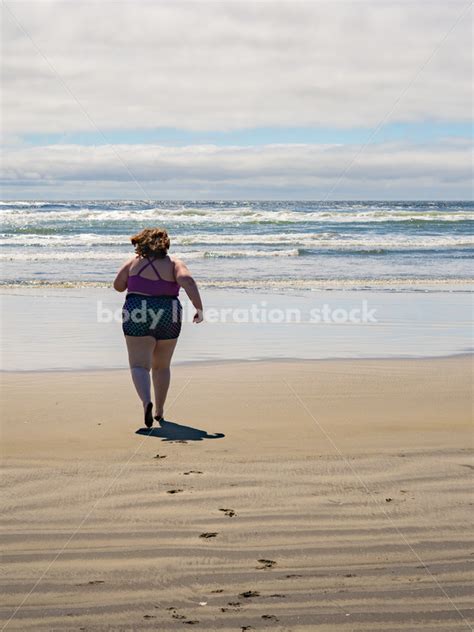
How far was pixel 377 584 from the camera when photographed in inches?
133

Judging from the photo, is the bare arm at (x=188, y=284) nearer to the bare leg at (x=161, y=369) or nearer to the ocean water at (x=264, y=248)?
the bare leg at (x=161, y=369)

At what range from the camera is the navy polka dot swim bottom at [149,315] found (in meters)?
6.07

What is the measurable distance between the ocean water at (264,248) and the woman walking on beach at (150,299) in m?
10.1

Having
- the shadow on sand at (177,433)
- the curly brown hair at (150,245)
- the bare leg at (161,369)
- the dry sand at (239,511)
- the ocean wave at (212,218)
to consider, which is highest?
the curly brown hair at (150,245)

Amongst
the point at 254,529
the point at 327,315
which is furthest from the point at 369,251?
the point at 254,529

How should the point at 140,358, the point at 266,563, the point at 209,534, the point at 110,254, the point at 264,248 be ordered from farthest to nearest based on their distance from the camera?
the point at 264,248 → the point at 110,254 → the point at 140,358 → the point at 209,534 → the point at 266,563

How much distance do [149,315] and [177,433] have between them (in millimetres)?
900

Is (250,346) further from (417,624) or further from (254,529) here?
(417,624)

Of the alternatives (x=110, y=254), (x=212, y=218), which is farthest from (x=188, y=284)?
(x=212, y=218)

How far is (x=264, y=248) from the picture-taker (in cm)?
2752

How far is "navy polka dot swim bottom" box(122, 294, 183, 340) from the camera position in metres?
6.07

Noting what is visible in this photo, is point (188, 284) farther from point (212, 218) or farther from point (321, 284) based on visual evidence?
point (212, 218)

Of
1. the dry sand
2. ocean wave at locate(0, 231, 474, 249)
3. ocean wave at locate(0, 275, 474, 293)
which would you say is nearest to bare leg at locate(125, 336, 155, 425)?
the dry sand

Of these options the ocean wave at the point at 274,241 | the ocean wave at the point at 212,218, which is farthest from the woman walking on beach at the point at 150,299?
the ocean wave at the point at 212,218
